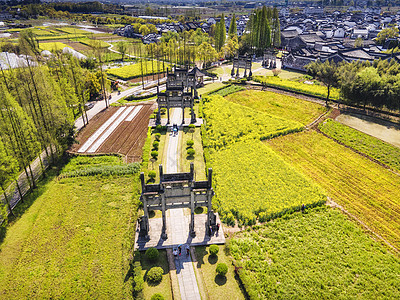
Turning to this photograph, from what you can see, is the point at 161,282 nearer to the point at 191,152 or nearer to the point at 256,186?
the point at 256,186

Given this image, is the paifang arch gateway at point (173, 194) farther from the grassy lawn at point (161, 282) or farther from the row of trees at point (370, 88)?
the row of trees at point (370, 88)

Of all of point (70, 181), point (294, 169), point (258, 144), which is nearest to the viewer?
point (70, 181)

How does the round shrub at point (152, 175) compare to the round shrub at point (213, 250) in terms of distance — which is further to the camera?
the round shrub at point (152, 175)

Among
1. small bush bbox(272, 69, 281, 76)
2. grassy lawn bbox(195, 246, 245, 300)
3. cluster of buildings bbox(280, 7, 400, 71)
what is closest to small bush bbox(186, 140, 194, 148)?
grassy lawn bbox(195, 246, 245, 300)

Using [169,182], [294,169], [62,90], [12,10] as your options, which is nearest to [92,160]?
[62,90]

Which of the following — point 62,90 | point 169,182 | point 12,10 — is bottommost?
point 169,182

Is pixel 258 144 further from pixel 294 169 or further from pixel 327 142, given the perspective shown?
pixel 327 142

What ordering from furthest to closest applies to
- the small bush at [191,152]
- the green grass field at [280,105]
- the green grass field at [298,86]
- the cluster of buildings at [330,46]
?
the cluster of buildings at [330,46] → the green grass field at [298,86] → the green grass field at [280,105] → the small bush at [191,152]

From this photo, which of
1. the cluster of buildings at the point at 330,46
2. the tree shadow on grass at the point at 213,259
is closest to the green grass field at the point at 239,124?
the tree shadow on grass at the point at 213,259
